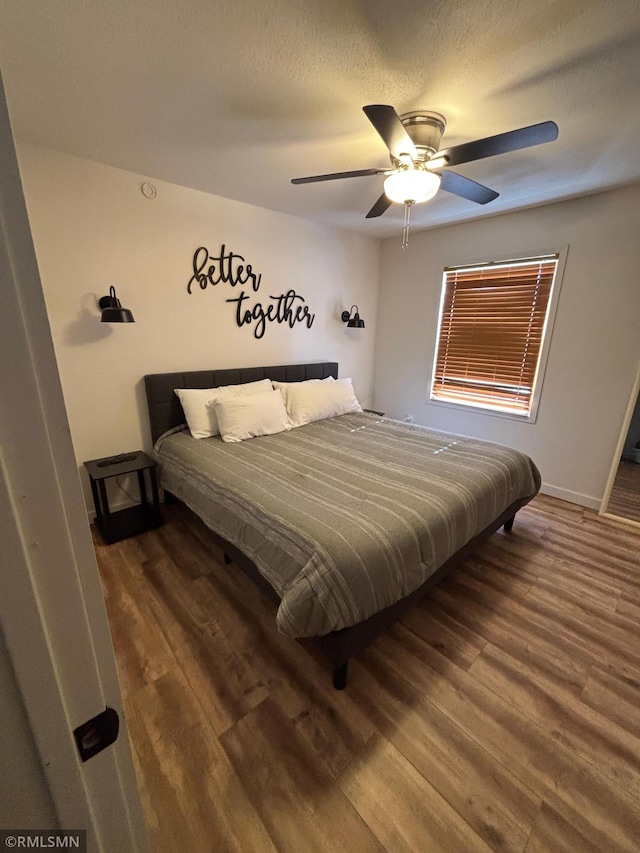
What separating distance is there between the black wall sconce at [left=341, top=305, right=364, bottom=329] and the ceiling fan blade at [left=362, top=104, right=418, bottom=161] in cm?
210

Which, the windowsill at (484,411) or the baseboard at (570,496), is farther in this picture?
the windowsill at (484,411)

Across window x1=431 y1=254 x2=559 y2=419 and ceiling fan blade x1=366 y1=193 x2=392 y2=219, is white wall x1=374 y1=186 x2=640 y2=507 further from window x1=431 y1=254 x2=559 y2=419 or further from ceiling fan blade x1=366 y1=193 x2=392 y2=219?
ceiling fan blade x1=366 y1=193 x2=392 y2=219

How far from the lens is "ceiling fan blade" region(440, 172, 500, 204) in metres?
1.79

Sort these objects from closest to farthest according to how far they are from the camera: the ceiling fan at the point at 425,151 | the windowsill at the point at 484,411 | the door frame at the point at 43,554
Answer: the door frame at the point at 43,554
the ceiling fan at the point at 425,151
the windowsill at the point at 484,411

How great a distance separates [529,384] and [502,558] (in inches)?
68.0

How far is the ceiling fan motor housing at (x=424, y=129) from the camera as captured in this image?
66.1 inches

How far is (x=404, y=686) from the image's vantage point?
4.91 feet

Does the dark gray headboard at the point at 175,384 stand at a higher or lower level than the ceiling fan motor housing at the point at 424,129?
lower

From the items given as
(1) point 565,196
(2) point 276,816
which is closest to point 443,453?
(2) point 276,816

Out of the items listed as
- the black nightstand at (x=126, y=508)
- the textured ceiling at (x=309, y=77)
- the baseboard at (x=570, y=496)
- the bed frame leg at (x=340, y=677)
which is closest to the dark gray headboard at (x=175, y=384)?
the black nightstand at (x=126, y=508)

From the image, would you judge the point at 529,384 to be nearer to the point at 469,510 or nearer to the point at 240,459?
the point at 469,510

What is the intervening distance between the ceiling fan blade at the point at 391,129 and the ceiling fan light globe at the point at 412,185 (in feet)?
0.26

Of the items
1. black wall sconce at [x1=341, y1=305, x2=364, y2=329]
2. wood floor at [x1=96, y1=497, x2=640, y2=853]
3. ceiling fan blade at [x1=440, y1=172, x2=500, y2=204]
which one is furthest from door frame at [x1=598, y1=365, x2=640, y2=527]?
black wall sconce at [x1=341, y1=305, x2=364, y2=329]

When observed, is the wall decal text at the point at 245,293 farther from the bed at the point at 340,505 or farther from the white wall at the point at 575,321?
the white wall at the point at 575,321
